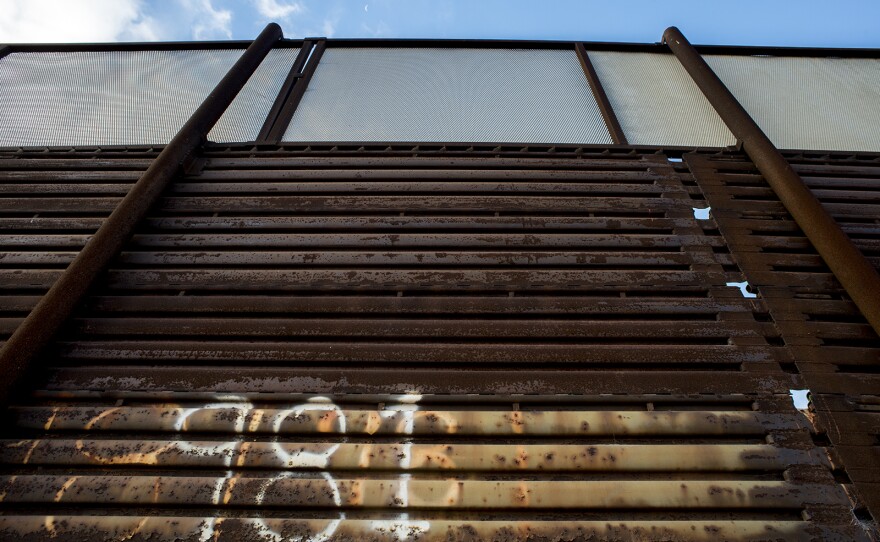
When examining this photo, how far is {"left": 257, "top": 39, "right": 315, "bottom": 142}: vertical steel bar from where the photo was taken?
15.9 feet

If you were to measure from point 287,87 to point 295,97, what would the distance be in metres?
0.24

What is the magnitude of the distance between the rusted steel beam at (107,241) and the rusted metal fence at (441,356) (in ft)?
0.42

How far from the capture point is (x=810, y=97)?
5.29m

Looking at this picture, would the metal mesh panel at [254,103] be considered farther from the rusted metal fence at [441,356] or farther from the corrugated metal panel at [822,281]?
the corrugated metal panel at [822,281]

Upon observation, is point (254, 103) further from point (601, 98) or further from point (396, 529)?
point (396, 529)

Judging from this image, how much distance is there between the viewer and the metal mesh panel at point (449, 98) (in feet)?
16.0

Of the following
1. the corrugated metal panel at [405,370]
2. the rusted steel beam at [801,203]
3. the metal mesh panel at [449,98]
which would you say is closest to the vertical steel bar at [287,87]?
the metal mesh panel at [449,98]

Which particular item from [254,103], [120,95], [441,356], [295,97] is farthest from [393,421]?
[120,95]

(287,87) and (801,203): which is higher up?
(287,87)

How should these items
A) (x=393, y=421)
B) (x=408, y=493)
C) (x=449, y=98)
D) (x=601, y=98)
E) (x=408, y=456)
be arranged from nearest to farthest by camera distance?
(x=408, y=493), (x=408, y=456), (x=393, y=421), (x=601, y=98), (x=449, y=98)

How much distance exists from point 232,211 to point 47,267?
4.84ft

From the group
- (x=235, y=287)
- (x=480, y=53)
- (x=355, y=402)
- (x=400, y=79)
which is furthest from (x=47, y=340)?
(x=480, y=53)

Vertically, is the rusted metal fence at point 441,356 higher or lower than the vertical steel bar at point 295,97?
lower

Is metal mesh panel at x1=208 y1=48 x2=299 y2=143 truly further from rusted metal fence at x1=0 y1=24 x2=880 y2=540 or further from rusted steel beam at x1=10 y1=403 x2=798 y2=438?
rusted steel beam at x1=10 y1=403 x2=798 y2=438
